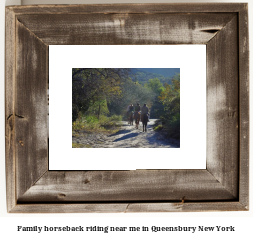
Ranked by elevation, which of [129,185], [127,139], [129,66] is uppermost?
[129,66]

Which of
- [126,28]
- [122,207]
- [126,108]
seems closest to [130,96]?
[126,108]

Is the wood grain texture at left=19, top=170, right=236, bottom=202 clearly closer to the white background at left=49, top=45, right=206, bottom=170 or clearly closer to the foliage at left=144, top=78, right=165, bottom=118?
the white background at left=49, top=45, right=206, bottom=170

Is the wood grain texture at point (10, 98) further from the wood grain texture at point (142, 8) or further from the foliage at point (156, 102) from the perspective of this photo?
the foliage at point (156, 102)

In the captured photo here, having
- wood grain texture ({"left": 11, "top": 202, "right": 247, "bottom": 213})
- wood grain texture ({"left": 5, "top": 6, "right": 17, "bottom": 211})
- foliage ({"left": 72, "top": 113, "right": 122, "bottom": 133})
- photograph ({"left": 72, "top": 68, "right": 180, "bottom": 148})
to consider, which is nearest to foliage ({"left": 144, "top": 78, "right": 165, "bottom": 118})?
photograph ({"left": 72, "top": 68, "right": 180, "bottom": 148})

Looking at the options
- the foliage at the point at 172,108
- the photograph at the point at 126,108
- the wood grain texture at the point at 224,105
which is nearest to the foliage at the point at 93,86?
the photograph at the point at 126,108
